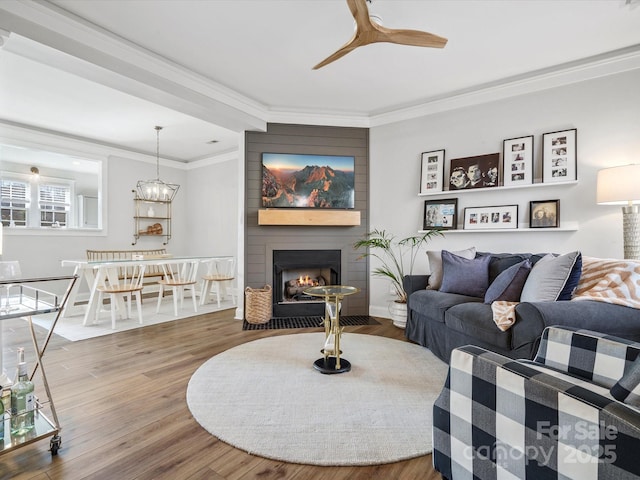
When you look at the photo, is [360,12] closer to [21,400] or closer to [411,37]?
[411,37]

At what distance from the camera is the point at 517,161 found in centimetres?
346

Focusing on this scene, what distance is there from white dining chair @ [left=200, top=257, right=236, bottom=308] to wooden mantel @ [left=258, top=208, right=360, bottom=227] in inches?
57.0

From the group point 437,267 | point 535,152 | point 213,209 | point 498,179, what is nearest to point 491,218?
point 498,179

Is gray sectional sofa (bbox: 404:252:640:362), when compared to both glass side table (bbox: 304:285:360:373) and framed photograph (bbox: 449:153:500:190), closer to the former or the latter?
glass side table (bbox: 304:285:360:373)

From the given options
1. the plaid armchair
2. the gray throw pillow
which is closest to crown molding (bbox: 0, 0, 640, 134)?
the plaid armchair

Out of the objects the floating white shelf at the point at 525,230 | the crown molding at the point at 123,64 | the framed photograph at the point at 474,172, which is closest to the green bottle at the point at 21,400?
the crown molding at the point at 123,64

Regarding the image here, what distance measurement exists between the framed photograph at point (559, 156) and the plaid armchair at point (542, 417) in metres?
2.48

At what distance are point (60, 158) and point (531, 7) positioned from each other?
7.17 m

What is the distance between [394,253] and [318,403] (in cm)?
263

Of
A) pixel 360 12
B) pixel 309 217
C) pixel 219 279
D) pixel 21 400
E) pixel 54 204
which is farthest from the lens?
pixel 54 204

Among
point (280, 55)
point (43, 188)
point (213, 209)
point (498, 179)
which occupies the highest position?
point (280, 55)

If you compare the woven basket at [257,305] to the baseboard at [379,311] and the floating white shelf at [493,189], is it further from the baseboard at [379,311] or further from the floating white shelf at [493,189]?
the floating white shelf at [493,189]

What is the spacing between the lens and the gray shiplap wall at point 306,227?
4336 mm

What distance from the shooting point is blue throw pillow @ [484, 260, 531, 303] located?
2496 millimetres
